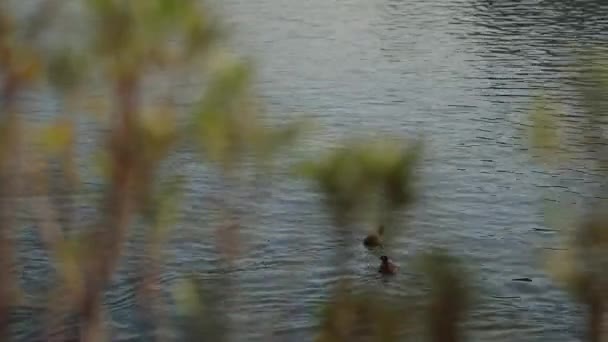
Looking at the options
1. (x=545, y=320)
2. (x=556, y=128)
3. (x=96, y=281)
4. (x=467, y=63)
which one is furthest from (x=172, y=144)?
(x=467, y=63)

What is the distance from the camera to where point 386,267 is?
14.4 m

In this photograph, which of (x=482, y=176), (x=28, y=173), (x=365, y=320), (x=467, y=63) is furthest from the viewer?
(x=467, y=63)

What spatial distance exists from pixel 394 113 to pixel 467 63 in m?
7.68

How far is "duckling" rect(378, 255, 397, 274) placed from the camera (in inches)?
561

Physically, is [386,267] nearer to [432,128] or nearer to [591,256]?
[432,128]

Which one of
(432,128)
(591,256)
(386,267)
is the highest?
(591,256)

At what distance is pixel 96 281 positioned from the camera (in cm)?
245

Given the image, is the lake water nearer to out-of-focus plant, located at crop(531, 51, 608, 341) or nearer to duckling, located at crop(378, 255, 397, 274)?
duckling, located at crop(378, 255, 397, 274)

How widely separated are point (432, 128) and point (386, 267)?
32.0 feet

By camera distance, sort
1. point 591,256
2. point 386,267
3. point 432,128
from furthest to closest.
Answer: point 432,128
point 386,267
point 591,256

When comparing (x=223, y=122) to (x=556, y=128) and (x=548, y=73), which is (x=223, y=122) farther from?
(x=548, y=73)

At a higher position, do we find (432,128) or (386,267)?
(386,267)

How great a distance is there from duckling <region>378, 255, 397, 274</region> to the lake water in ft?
0.95

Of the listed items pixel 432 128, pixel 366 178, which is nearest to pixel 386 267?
pixel 432 128
